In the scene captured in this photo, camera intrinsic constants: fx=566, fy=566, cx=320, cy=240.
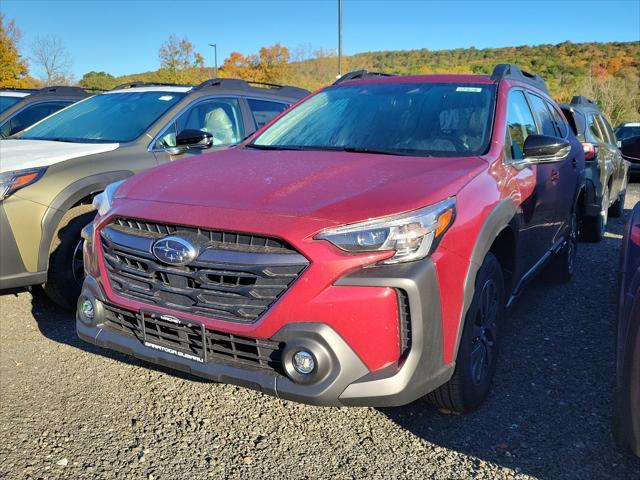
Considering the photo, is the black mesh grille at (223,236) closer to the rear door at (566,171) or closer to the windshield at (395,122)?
the windshield at (395,122)

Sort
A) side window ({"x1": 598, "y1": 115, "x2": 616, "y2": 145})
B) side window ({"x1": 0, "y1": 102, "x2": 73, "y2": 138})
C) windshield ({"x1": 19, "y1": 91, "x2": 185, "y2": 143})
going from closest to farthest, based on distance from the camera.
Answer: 1. windshield ({"x1": 19, "y1": 91, "x2": 185, "y2": 143})
2. side window ({"x1": 0, "y1": 102, "x2": 73, "y2": 138})
3. side window ({"x1": 598, "y1": 115, "x2": 616, "y2": 145})

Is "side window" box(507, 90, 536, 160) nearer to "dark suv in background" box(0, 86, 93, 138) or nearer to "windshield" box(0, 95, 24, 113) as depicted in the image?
"dark suv in background" box(0, 86, 93, 138)

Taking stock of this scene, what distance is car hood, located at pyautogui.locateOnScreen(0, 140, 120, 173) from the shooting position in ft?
12.9

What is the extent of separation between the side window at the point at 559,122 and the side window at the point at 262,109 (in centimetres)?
270

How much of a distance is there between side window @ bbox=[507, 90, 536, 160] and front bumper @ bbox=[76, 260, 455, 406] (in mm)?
1450

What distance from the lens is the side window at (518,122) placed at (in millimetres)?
3408

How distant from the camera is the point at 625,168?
28.5ft

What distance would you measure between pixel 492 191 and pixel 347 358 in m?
1.22

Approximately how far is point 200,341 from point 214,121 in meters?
3.43

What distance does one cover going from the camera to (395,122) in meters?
3.45

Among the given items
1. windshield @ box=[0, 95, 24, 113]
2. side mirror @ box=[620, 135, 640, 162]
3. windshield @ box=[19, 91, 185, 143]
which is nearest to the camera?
side mirror @ box=[620, 135, 640, 162]

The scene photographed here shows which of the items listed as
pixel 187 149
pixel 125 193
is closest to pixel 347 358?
pixel 125 193

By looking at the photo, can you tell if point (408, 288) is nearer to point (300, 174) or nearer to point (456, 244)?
point (456, 244)

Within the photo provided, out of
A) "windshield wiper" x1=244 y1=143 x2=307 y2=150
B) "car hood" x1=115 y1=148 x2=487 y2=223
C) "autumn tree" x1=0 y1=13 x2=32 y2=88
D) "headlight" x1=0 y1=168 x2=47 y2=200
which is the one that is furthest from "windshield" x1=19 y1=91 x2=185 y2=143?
"autumn tree" x1=0 y1=13 x2=32 y2=88
